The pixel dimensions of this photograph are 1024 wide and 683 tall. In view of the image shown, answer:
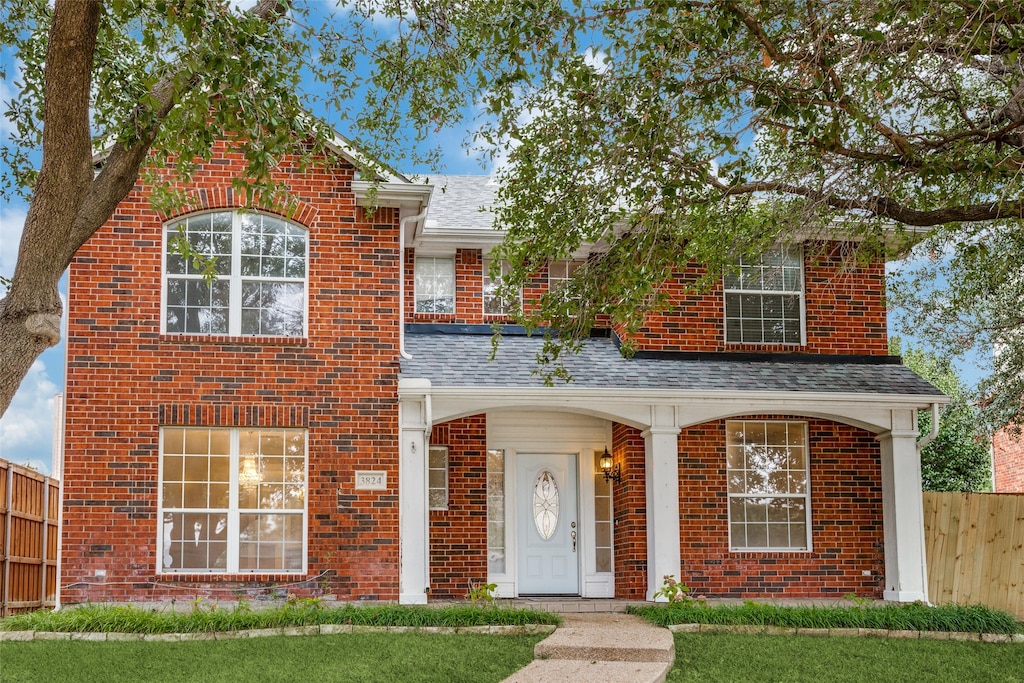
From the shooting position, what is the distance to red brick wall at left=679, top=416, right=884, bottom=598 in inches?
614

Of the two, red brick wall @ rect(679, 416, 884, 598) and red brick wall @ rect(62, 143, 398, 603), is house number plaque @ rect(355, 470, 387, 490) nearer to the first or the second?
red brick wall @ rect(62, 143, 398, 603)

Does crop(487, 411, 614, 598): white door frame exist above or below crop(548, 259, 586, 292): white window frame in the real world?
below

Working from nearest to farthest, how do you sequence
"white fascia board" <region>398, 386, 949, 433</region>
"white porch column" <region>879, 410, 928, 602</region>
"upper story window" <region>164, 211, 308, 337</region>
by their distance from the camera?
1. "upper story window" <region>164, 211, 308, 337</region>
2. "white fascia board" <region>398, 386, 949, 433</region>
3. "white porch column" <region>879, 410, 928, 602</region>

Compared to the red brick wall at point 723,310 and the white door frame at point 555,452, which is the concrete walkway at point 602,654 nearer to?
the white door frame at point 555,452

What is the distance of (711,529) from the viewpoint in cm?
1566

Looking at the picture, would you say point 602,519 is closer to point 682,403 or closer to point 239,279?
point 682,403

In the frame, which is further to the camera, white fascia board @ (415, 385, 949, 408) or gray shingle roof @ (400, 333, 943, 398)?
gray shingle roof @ (400, 333, 943, 398)

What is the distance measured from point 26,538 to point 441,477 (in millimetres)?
5734

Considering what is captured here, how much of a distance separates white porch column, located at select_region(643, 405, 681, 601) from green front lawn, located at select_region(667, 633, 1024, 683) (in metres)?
2.50

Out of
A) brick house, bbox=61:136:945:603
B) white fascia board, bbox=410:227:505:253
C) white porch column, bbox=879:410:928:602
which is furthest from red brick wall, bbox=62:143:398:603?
white porch column, bbox=879:410:928:602

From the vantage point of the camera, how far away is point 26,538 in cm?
1531

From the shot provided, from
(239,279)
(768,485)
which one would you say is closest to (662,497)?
(768,485)

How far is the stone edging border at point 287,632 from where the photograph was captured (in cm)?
1133

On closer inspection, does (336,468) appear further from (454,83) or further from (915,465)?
(915,465)
